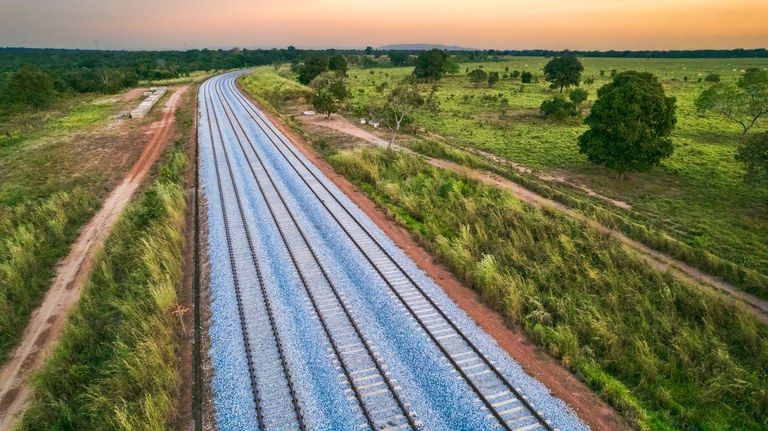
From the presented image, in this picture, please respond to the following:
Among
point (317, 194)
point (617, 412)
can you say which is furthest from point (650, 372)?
point (317, 194)

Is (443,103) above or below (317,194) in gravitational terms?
above

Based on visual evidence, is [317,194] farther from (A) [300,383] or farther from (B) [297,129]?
(B) [297,129]

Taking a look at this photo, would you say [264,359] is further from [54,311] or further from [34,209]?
[34,209]

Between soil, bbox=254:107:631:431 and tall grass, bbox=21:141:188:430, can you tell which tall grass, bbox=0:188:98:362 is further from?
soil, bbox=254:107:631:431

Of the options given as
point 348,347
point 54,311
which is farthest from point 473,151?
point 54,311

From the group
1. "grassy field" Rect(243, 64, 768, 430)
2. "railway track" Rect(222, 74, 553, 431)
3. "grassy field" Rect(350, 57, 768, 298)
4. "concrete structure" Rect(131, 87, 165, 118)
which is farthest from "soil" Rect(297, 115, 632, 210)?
"concrete structure" Rect(131, 87, 165, 118)

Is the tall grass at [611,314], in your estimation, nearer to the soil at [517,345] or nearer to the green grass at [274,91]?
the soil at [517,345]
